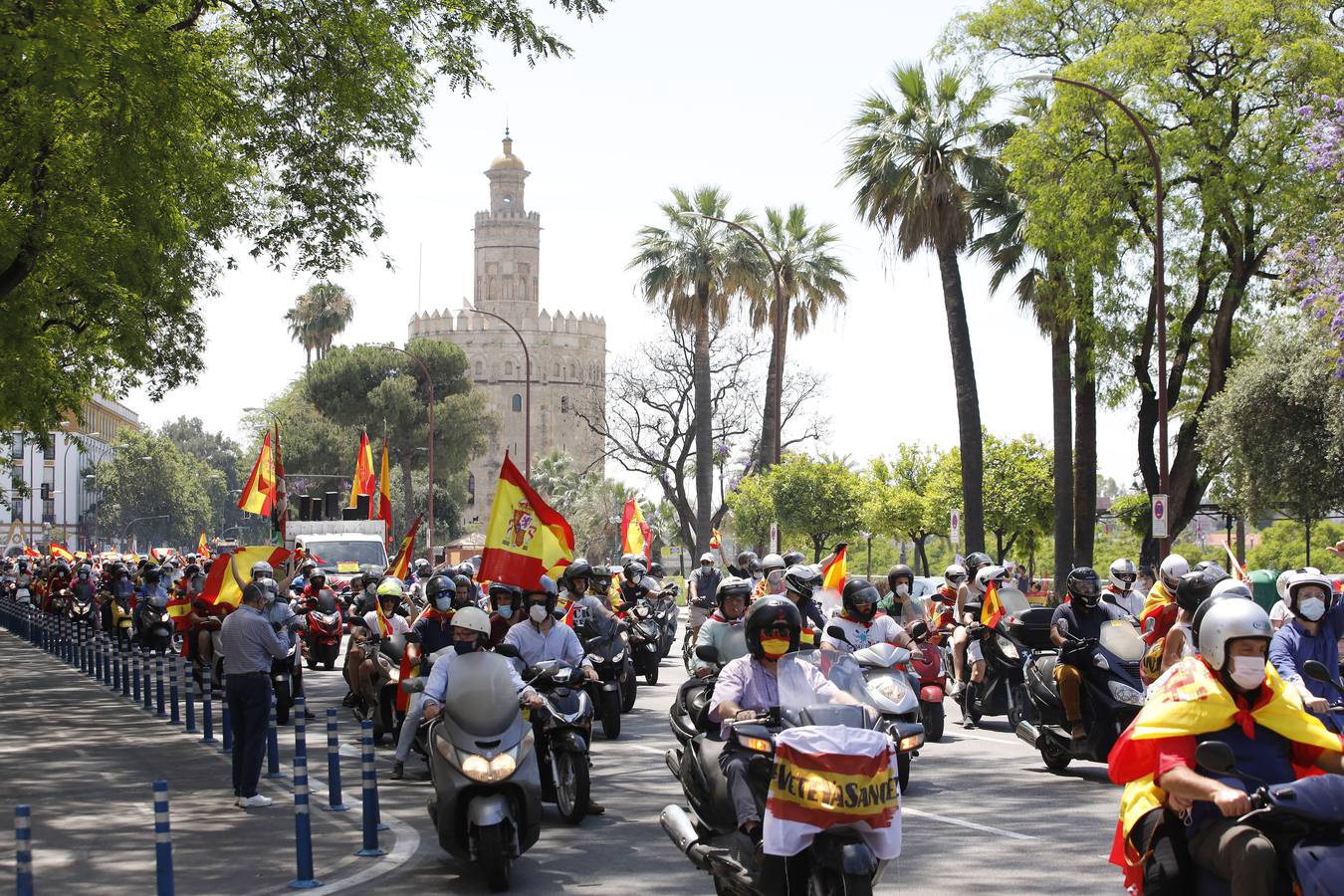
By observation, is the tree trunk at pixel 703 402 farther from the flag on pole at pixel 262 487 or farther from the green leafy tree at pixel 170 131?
the green leafy tree at pixel 170 131

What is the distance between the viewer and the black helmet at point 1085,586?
13.3m

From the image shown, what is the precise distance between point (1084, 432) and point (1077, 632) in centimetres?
2060

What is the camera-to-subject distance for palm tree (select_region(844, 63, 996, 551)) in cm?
3334

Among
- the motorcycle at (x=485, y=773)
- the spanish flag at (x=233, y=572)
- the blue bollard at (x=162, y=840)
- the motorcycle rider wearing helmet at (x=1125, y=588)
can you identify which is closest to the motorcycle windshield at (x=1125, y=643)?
the motorcycle rider wearing helmet at (x=1125, y=588)

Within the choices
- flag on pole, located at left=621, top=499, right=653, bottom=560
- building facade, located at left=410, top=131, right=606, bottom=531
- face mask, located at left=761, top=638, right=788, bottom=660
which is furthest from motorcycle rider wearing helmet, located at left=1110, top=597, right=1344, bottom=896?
building facade, located at left=410, top=131, right=606, bottom=531

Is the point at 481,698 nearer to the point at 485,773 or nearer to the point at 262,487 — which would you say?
the point at 485,773

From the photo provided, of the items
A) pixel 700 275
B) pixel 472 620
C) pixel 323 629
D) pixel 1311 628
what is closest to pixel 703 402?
pixel 700 275

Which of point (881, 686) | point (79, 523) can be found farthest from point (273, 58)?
point (79, 523)

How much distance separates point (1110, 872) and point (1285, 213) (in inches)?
942

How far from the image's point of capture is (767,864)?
691cm

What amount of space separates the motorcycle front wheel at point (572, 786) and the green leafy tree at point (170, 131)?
23.1ft

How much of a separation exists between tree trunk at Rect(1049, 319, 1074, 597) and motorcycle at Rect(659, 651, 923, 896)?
25.8 metres

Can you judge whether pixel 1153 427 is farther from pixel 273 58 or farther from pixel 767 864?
pixel 767 864

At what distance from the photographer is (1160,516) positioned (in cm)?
2564
